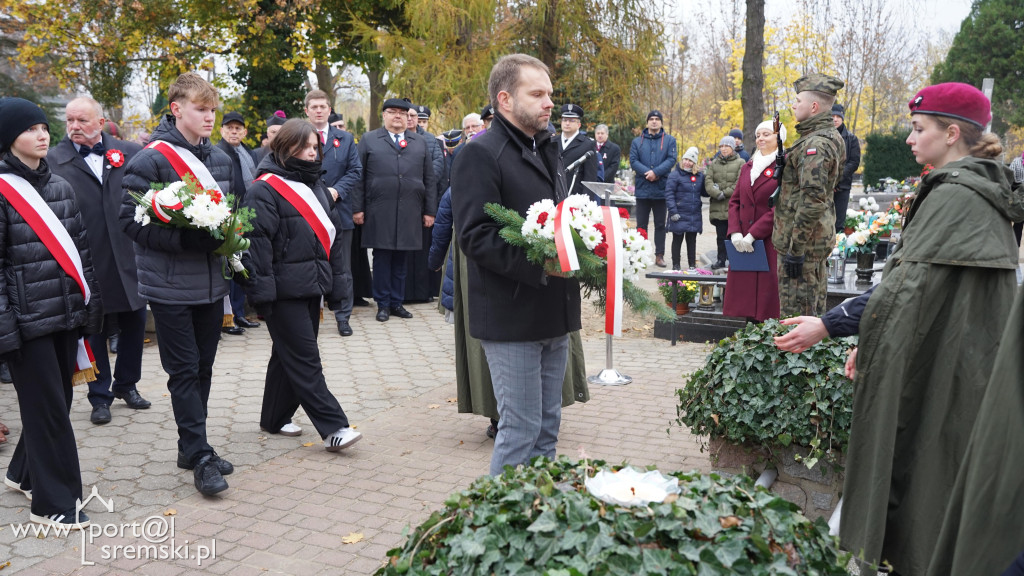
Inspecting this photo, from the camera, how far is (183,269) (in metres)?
4.82

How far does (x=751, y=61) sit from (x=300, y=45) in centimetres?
1007

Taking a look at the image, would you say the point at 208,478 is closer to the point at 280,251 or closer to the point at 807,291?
the point at 280,251

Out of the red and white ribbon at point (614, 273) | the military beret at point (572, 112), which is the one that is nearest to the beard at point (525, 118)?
the red and white ribbon at point (614, 273)

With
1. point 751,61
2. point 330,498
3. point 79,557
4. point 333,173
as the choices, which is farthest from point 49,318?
point 751,61

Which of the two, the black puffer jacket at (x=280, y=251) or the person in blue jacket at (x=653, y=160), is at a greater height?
the person in blue jacket at (x=653, y=160)

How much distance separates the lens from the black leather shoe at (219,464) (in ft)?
16.3

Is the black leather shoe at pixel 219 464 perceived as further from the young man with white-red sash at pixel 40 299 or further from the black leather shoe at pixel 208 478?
the young man with white-red sash at pixel 40 299

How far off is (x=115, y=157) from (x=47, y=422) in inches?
112

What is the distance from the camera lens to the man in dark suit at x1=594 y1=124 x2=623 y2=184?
45.8ft

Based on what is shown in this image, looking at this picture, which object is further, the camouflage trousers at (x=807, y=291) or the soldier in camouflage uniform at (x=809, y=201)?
the camouflage trousers at (x=807, y=291)

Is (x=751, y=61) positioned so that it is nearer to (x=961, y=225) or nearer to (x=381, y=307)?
(x=381, y=307)

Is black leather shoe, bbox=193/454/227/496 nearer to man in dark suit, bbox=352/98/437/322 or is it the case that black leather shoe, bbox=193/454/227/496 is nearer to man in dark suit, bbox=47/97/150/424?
man in dark suit, bbox=47/97/150/424

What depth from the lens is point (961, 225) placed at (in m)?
2.94

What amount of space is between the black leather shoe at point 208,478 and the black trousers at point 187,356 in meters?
0.09
